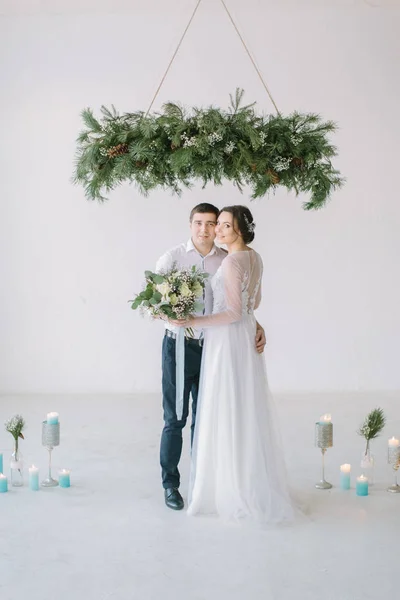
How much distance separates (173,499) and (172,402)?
0.55 m

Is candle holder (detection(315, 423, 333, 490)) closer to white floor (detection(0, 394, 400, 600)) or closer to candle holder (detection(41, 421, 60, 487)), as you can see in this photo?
white floor (detection(0, 394, 400, 600))

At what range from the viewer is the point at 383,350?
7930mm

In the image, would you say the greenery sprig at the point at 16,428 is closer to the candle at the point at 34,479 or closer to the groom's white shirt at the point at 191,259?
the candle at the point at 34,479

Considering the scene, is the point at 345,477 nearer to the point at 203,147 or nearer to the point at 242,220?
the point at 242,220

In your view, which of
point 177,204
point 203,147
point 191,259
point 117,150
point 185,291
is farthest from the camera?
point 177,204

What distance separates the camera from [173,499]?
460cm

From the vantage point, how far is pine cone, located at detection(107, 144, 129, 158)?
13.1ft

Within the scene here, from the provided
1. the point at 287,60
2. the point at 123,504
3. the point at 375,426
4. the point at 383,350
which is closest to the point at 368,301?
the point at 383,350

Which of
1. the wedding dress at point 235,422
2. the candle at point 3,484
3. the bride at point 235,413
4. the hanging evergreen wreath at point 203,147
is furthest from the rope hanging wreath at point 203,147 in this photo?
the candle at point 3,484

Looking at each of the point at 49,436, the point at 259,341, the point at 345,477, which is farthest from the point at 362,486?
the point at 49,436

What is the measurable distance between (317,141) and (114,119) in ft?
3.35

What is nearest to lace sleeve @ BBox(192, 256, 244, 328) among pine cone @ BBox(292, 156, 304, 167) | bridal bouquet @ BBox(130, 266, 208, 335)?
bridal bouquet @ BBox(130, 266, 208, 335)

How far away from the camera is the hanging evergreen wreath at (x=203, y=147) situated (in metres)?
3.91

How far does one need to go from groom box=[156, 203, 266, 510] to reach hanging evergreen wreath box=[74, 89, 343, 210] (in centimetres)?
55
